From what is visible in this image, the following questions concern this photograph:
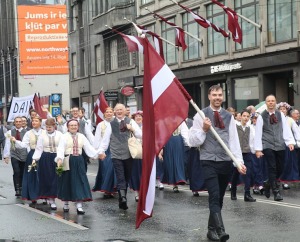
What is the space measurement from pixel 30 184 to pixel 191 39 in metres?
20.9

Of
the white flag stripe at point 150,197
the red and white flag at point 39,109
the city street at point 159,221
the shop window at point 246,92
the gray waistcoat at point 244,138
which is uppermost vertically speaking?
the shop window at point 246,92

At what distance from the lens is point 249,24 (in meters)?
28.8

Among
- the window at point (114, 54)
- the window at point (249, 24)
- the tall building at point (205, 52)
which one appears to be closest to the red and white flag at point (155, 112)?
the tall building at point (205, 52)

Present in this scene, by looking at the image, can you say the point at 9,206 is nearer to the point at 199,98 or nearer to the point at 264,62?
the point at 264,62

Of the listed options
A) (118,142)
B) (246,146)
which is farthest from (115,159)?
(246,146)

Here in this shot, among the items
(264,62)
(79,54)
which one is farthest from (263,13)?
(79,54)

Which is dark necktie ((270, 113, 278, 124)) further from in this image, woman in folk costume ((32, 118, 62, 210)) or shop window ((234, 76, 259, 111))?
shop window ((234, 76, 259, 111))

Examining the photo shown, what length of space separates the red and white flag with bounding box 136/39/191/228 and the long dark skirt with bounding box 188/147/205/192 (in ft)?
19.9

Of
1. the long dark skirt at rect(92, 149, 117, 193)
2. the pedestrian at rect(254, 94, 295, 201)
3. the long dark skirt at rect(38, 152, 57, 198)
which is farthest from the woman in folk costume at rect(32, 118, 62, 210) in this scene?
the pedestrian at rect(254, 94, 295, 201)

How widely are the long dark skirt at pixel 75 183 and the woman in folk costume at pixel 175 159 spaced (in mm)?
3661

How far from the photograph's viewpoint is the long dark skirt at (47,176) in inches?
549

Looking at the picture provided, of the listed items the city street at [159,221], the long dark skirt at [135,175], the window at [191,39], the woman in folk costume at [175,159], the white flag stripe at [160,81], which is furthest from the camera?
the window at [191,39]

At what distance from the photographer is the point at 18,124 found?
619 inches

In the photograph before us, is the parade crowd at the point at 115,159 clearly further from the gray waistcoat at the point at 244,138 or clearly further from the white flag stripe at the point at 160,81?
the white flag stripe at the point at 160,81
